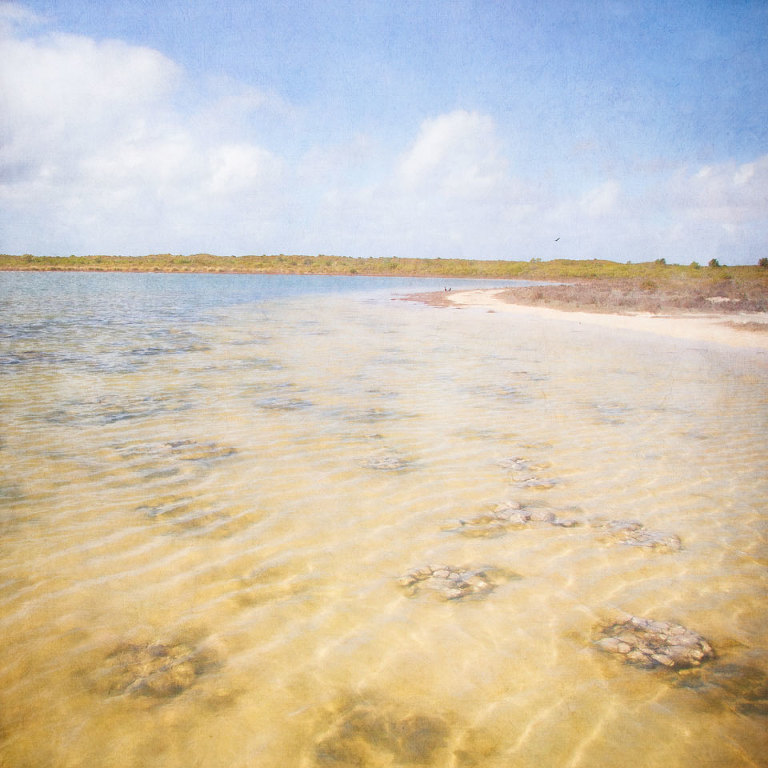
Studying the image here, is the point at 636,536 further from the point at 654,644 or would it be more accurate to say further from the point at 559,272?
the point at 559,272

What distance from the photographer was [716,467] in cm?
533

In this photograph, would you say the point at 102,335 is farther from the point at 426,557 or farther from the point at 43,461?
the point at 426,557

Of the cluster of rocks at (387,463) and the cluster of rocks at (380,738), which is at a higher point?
the cluster of rocks at (387,463)

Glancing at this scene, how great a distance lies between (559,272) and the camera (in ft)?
248

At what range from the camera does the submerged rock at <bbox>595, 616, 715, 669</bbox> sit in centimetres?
257

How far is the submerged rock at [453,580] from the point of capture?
309cm

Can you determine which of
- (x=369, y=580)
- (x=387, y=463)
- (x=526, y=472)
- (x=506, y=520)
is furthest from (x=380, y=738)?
(x=526, y=472)

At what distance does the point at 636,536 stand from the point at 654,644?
126 centimetres

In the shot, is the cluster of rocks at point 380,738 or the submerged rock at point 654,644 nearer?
the cluster of rocks at point 380,738

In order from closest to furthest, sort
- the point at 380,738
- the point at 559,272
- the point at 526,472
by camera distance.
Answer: the point at 380,738, the point at 526,472, the point at 559,272

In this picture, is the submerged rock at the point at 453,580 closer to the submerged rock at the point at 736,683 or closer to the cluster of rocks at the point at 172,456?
the submerged rock at the point at 736,683

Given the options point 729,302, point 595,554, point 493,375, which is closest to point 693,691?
point 595,554

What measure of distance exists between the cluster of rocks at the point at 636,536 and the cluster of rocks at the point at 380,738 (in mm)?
2258

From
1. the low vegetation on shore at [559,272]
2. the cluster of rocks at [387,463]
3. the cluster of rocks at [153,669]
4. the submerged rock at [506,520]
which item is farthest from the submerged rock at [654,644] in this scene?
the low vegetation on shore at [559,272]
